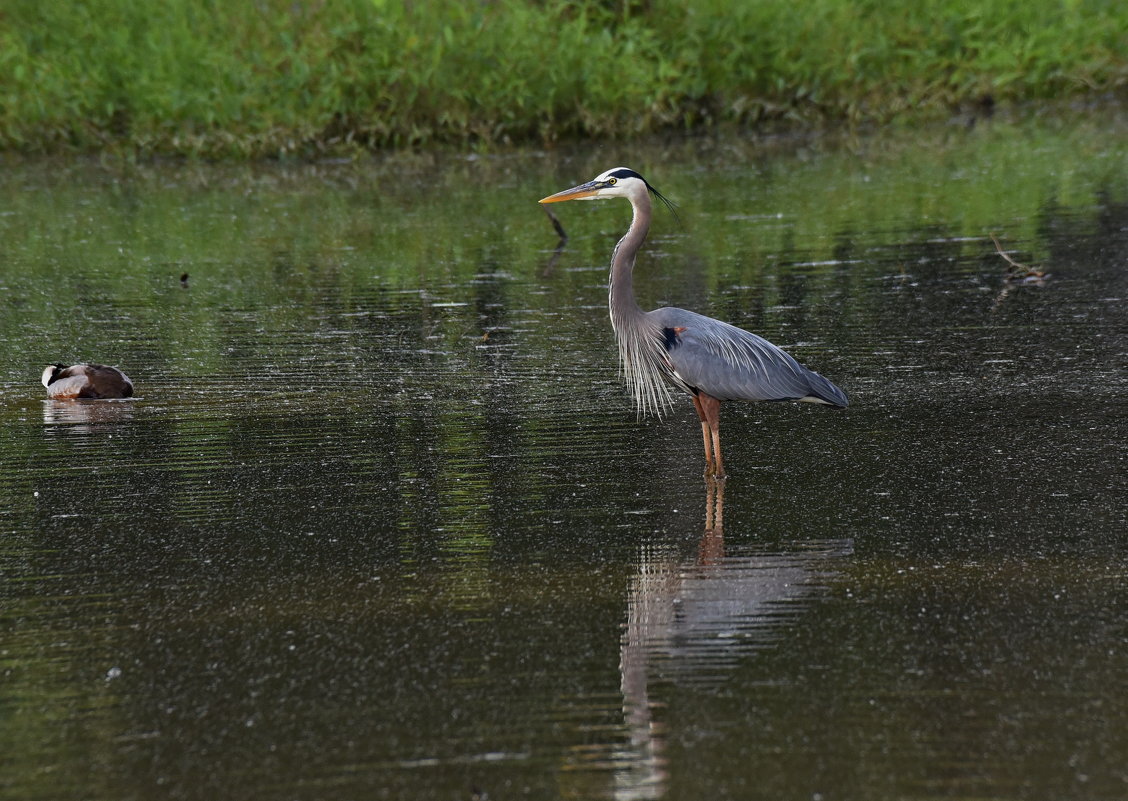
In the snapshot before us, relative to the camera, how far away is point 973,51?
81.4ft

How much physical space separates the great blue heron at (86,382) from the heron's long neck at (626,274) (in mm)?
2891

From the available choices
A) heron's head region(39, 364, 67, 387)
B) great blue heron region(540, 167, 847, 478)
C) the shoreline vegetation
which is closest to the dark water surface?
heron's head region(39, 364, 67, 387)

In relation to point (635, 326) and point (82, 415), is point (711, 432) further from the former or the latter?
point (82, 415)

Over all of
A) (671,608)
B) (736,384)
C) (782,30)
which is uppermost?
(782,30)

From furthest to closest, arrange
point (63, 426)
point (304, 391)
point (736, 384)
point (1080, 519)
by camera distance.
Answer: point (304, 391) → point (63, 426) → point (736, 384) → point (1080, 519)

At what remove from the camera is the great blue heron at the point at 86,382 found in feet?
27.5

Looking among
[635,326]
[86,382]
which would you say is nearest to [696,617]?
[635,326]

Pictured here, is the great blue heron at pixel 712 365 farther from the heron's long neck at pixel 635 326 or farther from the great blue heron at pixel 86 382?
the great blue heron at pixel 86 382

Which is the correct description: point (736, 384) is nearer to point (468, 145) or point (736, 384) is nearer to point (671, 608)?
point (671, 608)

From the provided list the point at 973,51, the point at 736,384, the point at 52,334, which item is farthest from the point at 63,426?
the point at 973,51

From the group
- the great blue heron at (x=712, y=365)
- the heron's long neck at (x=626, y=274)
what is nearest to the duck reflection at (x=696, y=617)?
the great blue heron at (x=712, y=365)

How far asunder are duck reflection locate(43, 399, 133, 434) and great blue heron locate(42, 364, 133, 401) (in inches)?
2.0

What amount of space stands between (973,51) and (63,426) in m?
19.9

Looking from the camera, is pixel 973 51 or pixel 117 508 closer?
pixel 117 508
